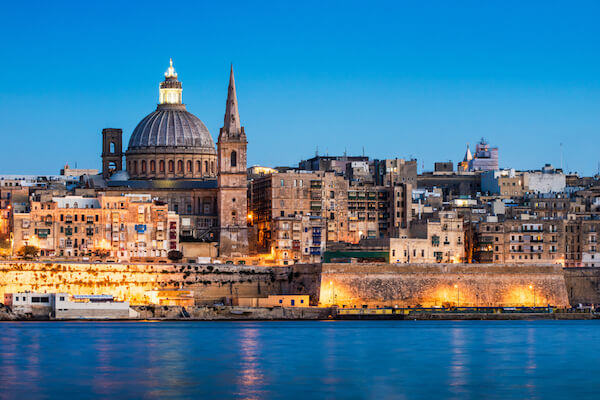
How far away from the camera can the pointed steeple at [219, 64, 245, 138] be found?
8688 cm

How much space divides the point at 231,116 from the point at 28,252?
17.5m

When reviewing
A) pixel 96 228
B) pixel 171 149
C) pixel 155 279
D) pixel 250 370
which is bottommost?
pixel 250 370

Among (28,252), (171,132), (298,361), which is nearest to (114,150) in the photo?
(171,132)

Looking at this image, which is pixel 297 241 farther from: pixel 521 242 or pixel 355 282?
pixel 521 242

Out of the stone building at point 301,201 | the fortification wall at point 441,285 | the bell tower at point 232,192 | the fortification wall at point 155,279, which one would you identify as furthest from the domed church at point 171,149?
the fortification wall at point 441,285

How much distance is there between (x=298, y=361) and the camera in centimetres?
4966

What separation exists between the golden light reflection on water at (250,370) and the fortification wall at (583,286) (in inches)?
926

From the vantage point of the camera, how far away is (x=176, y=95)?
98.9 m

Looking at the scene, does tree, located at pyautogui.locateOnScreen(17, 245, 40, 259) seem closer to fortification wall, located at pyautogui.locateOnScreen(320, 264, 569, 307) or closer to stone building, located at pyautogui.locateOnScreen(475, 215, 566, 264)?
fortification wall, located at pyautogui.locateOnScreen(320, 264, 569, 307)

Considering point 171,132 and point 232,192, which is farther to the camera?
point 171,132

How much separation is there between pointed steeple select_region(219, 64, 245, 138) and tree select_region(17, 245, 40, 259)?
1576 centimetres

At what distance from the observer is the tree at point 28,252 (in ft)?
250

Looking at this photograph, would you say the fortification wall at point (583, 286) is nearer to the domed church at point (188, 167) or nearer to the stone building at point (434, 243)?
A: the stone building at point (434, 243)

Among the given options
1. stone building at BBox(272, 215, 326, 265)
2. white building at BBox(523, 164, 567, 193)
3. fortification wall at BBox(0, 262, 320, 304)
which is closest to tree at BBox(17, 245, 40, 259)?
fortification wall at BBox(0, 262, 320, 304)
